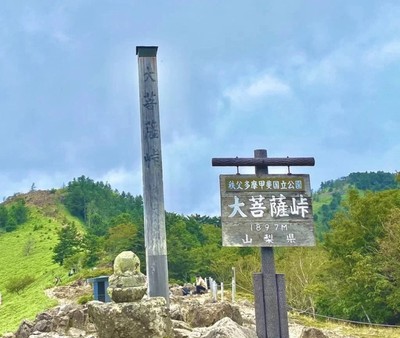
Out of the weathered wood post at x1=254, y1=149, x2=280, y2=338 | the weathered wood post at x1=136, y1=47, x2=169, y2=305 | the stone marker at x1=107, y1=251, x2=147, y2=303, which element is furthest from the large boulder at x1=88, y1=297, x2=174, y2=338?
the weathered wood post at x1=136, y1=47, x2=169, y2=305

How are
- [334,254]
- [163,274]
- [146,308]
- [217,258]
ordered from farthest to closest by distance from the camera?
1. [217,258]
2. [334,254]
3. [163,274]
4. [146,308]

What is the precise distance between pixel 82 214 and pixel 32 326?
80162mm

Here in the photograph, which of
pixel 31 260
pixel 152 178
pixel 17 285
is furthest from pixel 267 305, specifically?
pixel 31 260

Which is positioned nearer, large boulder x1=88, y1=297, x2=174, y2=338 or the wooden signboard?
large boulder x1=88, y1=297, x2=174, y2=338

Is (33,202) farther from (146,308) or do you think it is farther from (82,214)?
(146,308)

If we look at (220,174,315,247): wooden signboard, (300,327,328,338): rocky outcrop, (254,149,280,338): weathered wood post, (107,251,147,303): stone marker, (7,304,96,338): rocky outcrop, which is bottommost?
(300,327,328,338): rocky outcrop

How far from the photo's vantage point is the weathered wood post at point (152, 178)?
37.4 feet

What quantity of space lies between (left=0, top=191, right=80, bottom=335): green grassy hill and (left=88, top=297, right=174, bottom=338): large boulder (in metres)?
18.4

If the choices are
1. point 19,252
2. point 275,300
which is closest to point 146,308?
point 275,300

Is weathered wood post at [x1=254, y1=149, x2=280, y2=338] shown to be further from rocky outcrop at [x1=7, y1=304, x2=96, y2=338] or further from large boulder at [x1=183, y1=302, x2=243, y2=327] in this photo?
rocky outcrop at [x1=7, y1=304, x2=96, y2=338]

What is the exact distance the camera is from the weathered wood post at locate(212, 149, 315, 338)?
727 cm

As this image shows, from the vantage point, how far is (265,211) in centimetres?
752

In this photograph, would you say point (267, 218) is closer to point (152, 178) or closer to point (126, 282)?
point (126, 282)

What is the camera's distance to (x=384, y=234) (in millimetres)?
24844
